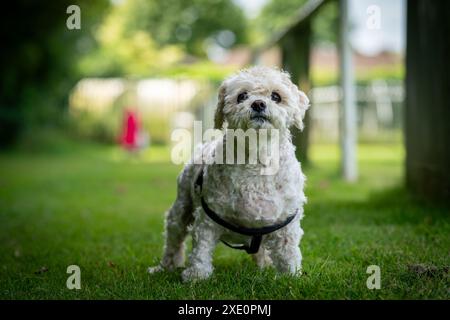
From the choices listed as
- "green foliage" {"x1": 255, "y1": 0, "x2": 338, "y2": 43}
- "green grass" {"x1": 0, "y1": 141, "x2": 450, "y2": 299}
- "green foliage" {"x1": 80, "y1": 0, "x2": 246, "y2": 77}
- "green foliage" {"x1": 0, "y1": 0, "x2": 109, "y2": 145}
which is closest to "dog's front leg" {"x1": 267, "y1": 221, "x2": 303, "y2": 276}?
"green grass" {"x1": 0, "y1": 141, "x2": 450, "y2": 299}

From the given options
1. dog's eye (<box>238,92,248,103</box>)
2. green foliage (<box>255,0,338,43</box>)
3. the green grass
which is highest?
green foliage (<box>255,0,338,43</box>)

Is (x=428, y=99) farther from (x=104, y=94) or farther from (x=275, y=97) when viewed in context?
(x=104, y=94)

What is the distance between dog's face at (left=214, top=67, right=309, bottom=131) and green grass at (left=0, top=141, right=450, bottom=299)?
0.99 m

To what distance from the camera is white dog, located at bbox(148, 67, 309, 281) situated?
13.5 feet

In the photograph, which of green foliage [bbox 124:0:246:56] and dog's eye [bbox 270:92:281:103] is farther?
green foliage [bbox 124:0:246:56]

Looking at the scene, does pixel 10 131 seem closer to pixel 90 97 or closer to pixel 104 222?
pixel 90 97

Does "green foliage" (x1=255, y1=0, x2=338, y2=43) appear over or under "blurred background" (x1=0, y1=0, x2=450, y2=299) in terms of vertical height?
over

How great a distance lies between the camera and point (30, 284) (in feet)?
14.9

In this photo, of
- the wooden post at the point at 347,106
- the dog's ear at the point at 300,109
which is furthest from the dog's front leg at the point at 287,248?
the wooden post at the point at 347,106

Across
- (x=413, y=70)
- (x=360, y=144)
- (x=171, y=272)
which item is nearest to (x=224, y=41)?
(x=360, y=144)

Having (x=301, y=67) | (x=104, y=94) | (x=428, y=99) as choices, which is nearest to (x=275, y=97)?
(x=428, y=99)

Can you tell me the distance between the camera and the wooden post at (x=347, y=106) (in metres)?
10.5

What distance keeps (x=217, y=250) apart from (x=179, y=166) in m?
9.34

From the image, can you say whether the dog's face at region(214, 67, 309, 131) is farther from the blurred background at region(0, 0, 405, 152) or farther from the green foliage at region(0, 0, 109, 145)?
the green foliage at region(0, 0, 109, 145)
